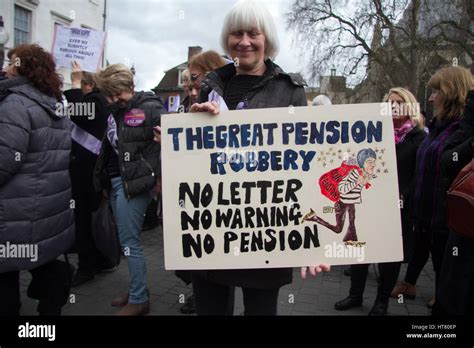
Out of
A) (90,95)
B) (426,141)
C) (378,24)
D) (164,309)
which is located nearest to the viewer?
(426,141)

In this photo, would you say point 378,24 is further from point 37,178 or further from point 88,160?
point 37,178

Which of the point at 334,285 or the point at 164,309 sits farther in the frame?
the point at 334,285

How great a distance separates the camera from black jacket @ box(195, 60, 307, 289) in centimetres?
183

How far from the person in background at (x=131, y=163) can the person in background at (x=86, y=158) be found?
72 centimetres

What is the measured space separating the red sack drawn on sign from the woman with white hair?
0.32 m

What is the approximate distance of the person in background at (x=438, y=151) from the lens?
289cm

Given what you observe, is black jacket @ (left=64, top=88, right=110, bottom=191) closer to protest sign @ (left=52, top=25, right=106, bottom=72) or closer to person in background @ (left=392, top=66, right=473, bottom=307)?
protest sign @ (left=52, top=25, right=106, bottom=72)

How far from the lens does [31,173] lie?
8.25 ft

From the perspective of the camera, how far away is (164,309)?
355 centimetres

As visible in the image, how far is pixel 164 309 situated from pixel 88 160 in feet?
5.73

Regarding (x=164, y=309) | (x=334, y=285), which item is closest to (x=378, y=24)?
Result: (x=334, y=285)

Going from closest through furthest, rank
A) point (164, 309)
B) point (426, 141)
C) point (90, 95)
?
point (426, 141), point (164, 309), point (90, 95)

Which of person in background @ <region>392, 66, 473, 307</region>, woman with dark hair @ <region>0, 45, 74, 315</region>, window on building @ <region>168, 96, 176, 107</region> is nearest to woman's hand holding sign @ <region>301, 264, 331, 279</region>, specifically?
person in background @ <region>392, 66, 473, 307</region>

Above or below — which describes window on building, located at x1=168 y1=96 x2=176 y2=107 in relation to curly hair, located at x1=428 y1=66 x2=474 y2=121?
above
